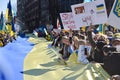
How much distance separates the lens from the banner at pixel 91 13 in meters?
10.1

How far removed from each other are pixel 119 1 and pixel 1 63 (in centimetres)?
449

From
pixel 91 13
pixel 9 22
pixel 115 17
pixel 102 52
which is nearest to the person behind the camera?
pixel 115 17

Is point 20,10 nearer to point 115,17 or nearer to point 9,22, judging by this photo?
point 9,22

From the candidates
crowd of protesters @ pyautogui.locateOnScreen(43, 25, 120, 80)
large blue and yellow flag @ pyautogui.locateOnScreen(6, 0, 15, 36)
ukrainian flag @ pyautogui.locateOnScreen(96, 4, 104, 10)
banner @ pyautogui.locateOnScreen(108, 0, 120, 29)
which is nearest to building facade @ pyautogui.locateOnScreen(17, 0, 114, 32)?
large blue and yellow flag @ pyautogui.locateOnScreen(6, 0, 15, 36)

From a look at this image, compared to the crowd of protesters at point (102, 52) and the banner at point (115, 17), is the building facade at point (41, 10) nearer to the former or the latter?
the crowd of protesters at point (102, 52)

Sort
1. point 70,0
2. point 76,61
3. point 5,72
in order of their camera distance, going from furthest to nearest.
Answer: point 70,0 → point 76,61 → point 5,72

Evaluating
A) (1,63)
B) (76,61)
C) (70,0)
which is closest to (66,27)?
(76,61)

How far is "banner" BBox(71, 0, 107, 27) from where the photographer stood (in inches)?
398

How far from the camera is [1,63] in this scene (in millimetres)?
4105

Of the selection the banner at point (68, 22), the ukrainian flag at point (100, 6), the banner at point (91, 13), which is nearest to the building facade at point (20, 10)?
the banner at point (68, 22)

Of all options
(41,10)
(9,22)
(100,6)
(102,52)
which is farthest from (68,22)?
(41,10)

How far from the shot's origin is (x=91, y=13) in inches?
416

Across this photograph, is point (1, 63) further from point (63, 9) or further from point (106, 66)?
point (63, 9)

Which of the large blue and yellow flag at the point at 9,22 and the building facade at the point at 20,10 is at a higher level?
the large blue and yellow flag at the point at 9,22
